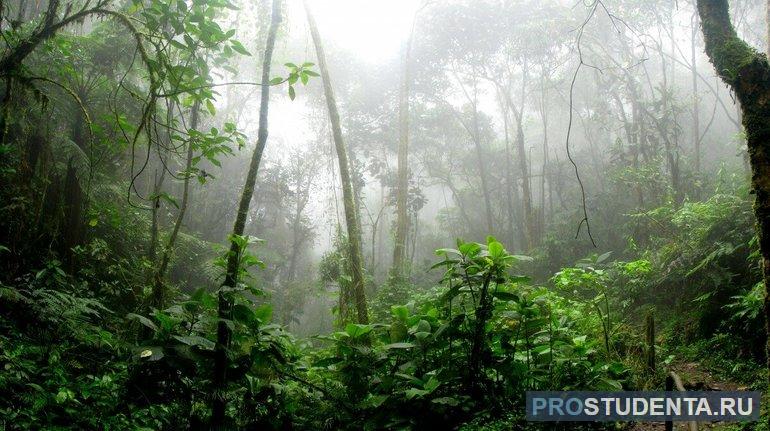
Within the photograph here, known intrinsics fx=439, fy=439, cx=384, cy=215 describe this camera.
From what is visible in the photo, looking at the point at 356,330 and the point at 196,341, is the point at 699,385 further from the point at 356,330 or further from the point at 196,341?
the point at 196,341

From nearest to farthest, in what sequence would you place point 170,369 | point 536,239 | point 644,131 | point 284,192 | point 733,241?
point 170,369 → point 733,241 → point 644,131 → point 536,239 → point 284,192

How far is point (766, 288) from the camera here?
7.64ft

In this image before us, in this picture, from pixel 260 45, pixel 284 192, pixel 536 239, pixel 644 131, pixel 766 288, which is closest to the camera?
pixel 766 288

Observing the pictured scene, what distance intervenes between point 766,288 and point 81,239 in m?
7.35

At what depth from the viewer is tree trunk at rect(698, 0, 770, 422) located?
7.62ft

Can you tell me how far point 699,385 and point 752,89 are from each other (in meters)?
3.44

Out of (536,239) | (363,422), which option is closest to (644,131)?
(536,239)

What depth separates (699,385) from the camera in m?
4.57

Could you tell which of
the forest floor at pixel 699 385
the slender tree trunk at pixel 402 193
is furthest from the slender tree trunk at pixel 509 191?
the forest floor at pixel 699 385

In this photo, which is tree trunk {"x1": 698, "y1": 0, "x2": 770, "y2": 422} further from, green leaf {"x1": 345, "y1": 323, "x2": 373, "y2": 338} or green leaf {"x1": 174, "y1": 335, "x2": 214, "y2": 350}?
green leaf {"x1": 174, "y1": 335, "x2": 214, "y2": 350}

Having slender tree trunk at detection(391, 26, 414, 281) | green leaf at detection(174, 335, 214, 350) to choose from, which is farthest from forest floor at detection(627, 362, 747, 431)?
slender tree trunk at detection(391, 26, 414, 281)

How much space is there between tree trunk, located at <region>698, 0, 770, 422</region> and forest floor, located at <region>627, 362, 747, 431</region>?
1.51 metres

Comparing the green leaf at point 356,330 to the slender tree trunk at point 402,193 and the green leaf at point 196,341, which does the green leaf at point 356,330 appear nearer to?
the green leaf at point 196,341

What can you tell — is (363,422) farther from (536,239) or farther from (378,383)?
(536,239)
